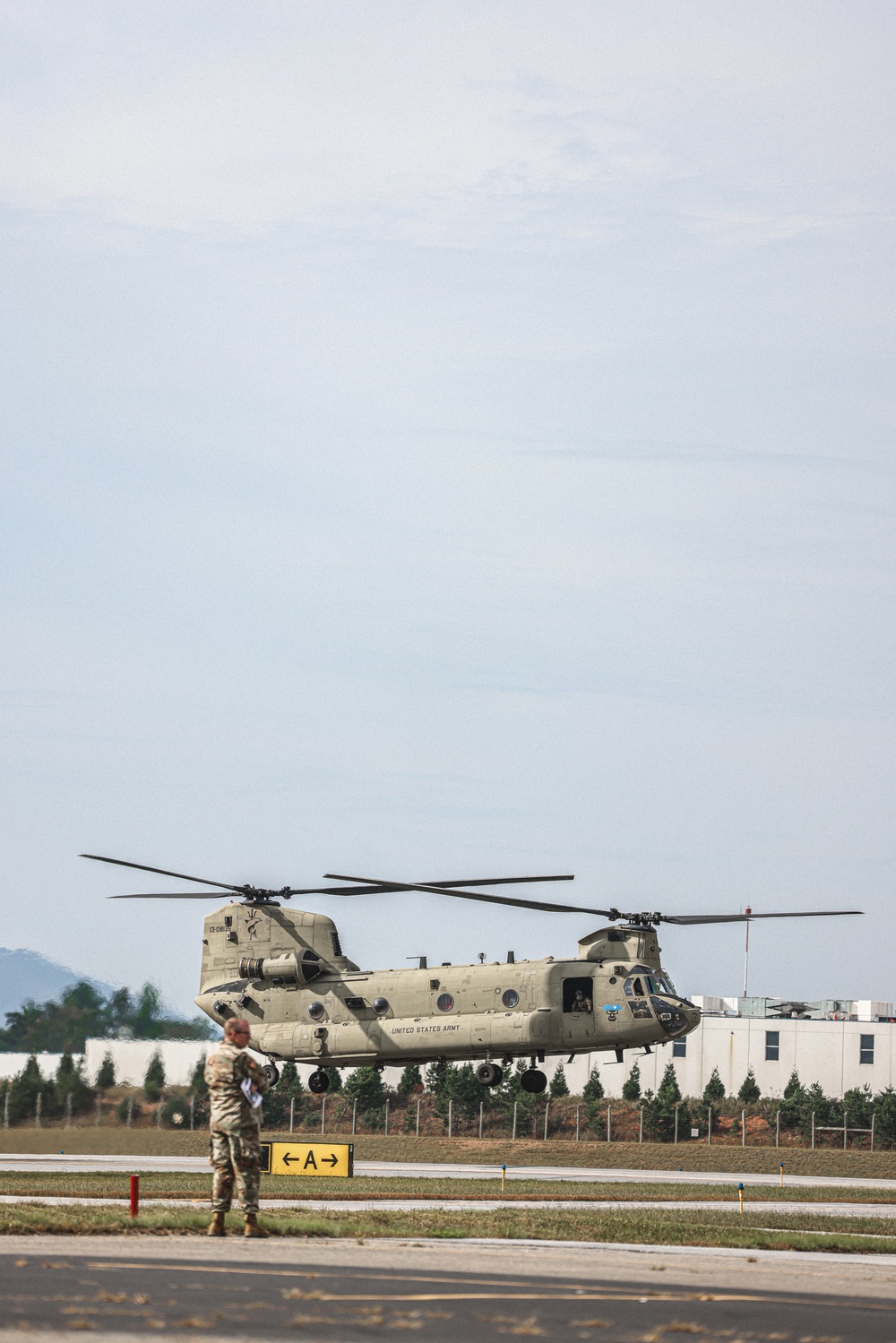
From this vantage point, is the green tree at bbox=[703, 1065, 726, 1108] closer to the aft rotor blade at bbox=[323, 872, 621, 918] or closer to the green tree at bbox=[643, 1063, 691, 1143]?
the green tree at bbox=[643, 1063, 691, 1143]

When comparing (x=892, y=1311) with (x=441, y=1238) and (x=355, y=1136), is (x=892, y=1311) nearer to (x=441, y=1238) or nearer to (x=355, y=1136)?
(x=441, y=1238)

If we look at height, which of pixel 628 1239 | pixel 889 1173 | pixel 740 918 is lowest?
pixel 889 1173

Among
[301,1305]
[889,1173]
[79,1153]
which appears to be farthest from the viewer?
[889,1173]

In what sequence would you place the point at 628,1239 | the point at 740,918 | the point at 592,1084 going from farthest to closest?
the point at 592,1084
the point at 740,918
the point at 628,1239

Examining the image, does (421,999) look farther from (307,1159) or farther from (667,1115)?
(667,1115)

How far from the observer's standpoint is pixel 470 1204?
3162 cm

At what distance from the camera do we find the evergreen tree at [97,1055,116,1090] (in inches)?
2354

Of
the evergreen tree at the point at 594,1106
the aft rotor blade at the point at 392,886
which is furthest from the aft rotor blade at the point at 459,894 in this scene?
the evergreen tree at the point at 594,1106

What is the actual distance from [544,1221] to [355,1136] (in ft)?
183

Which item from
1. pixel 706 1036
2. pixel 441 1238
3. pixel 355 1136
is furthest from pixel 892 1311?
pixel 706 1036

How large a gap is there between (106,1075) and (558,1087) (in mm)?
38483

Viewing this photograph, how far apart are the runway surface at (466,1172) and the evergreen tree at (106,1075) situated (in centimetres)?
269

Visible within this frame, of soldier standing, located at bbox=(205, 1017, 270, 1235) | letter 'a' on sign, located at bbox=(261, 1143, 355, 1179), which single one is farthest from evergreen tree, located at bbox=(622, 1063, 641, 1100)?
soldier standing, located at bbox=(205, 1017, 270, 1235)

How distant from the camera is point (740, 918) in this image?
4381 cm
